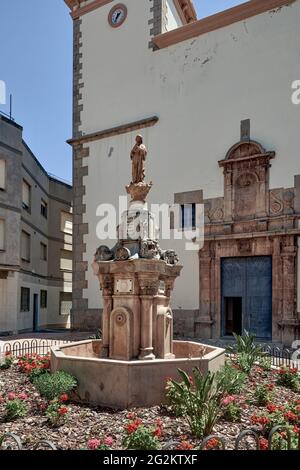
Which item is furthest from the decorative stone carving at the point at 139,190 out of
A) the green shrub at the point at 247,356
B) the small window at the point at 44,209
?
the small window at the point at 44,209

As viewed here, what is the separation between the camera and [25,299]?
2131cm

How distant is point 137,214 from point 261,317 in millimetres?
7864

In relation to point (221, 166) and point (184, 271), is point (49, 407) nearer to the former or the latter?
point (184, 271)

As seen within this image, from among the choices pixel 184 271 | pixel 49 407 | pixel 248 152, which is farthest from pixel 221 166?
pixel 49 407

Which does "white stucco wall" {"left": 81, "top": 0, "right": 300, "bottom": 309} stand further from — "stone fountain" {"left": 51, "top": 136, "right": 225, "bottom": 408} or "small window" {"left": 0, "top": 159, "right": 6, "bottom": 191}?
"stone fountain" {"left": 51, "top": 136, "right": 225, "bottom": 408}

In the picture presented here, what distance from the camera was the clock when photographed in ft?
57.3

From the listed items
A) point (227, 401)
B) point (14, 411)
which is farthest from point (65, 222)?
point (227, 401)

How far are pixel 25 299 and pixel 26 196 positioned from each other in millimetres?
5631

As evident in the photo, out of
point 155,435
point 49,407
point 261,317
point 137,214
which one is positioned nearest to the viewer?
point 155,435

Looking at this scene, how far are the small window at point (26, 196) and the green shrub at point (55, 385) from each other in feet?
53.4

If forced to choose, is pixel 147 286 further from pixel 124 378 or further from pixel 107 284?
pixel 124 378

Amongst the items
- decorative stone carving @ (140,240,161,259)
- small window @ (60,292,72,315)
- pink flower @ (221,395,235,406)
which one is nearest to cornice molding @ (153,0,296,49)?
decorative stone carving @ (140,240,161,259)

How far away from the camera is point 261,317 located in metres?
Result: 13.5

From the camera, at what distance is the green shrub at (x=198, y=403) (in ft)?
15.9
